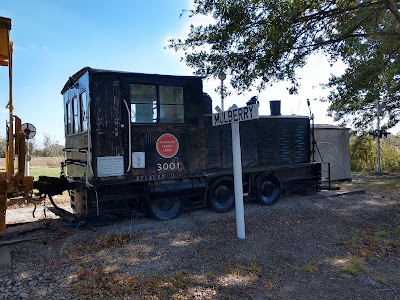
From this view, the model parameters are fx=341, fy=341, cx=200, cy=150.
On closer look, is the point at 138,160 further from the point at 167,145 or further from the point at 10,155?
the point at 10,155

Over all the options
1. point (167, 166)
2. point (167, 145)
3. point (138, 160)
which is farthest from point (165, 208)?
point (167, 145)

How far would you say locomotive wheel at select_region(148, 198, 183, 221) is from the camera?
7.59 meters

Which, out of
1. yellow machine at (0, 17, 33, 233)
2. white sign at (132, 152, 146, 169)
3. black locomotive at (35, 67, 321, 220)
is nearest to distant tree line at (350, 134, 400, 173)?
black locomotive at (35, 67, 321, 220)

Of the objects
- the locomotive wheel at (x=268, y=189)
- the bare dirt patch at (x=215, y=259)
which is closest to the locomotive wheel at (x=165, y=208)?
the bare dirt patch at (x=215, y=259)

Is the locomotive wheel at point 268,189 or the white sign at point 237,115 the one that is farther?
the locomotive wheel at point 268,189

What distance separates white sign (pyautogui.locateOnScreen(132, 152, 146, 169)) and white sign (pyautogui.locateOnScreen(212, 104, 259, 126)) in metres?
1.78

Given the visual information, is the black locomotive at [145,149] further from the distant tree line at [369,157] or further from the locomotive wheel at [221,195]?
the distant tree line at [369,157]

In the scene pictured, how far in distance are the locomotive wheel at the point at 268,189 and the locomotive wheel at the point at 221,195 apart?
0.93 m

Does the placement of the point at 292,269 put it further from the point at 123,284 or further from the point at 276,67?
the point at 276,67

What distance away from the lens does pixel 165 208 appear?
7824 mm

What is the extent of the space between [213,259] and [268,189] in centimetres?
490

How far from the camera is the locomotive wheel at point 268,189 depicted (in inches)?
369

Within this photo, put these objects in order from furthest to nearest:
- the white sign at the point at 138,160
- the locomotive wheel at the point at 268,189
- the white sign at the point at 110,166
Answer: the locomotive wheel at the point at 268,189, the white sign at the point at 138,160, the white sign at the point at 110,166

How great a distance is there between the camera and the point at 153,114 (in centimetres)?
746
